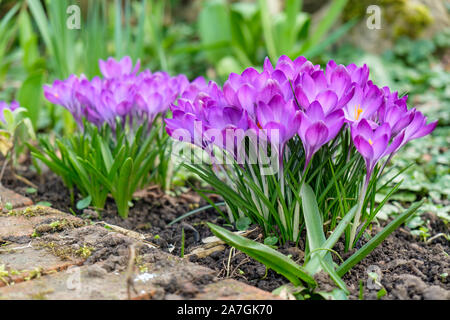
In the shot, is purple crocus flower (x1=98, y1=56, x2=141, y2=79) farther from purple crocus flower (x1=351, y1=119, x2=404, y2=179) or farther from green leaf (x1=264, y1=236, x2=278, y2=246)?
purple crocus flower (x1=351, y1=119, x2=404, y2=179)

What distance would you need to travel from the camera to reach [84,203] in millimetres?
2127

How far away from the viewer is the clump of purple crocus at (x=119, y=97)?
2025mm

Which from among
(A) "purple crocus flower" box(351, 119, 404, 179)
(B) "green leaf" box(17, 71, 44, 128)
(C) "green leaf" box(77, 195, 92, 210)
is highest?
(B) "green leaf" box(17, 71, 44, 128)

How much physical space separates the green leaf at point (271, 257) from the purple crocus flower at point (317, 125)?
30 centimetres

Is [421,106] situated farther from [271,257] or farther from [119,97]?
[271,257]

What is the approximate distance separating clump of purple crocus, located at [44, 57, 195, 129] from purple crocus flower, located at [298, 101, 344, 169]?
73cm

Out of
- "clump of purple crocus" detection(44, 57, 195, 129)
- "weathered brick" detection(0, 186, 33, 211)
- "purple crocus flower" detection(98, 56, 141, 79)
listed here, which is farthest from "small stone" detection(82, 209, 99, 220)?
"purple crocus flower" detection(98, 56, 141, 79)

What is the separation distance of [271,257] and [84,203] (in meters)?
1.07

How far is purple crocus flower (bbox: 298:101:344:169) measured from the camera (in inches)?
52.6

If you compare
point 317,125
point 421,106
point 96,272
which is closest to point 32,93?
point 96,272

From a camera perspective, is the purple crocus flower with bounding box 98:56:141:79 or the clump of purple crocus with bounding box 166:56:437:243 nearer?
the clump of purple crocus with bounding box 166:56:437:243

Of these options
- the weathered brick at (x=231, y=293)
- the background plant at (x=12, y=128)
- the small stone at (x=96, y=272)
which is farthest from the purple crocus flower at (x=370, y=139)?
the background plant at (x=12, y=128)

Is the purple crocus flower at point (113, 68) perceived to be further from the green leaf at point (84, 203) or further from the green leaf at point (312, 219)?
the green leaf at point (312, 219)
